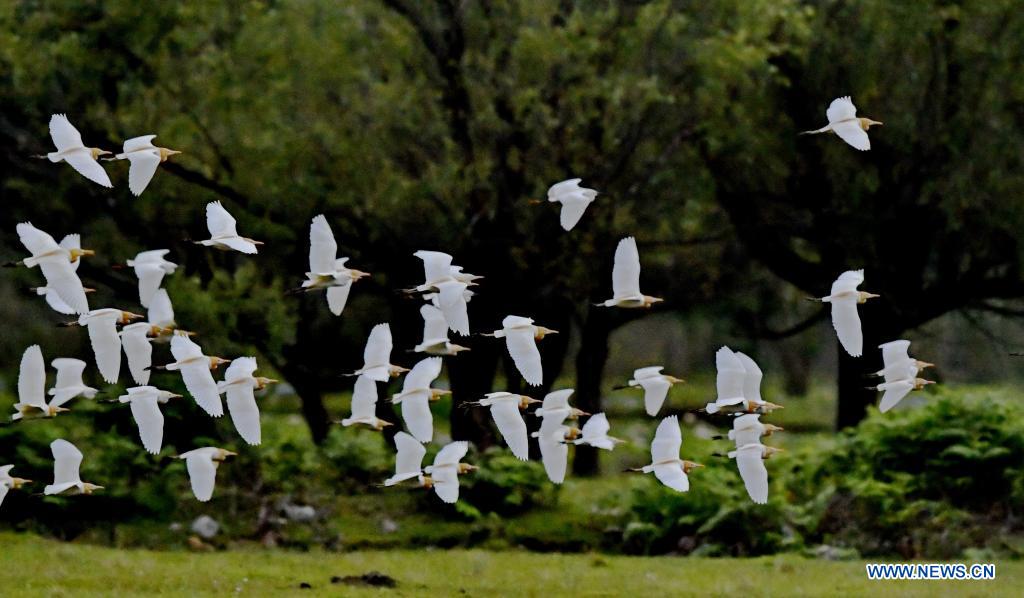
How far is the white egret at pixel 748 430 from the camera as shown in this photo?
10883 mm

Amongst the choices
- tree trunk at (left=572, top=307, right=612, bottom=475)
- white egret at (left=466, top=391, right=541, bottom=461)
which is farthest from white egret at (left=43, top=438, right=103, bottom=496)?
tree trunk at (left=572, top=307, right=612, bottom=475)

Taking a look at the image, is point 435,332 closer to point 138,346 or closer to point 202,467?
point 202,467

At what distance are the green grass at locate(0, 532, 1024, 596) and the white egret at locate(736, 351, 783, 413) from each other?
178cm

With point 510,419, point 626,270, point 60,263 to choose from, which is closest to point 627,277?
point 626,270

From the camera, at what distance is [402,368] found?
11.0 m

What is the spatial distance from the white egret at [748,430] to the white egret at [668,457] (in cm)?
38

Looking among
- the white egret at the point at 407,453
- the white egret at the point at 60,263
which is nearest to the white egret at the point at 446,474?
the white egret at the point at 407,453

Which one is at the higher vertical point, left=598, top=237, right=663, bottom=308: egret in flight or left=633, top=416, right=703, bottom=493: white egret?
left=598, top=237, right=663, bottom=308: egret in flight

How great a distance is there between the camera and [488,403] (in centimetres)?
1078

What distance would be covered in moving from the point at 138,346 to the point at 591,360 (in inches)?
443

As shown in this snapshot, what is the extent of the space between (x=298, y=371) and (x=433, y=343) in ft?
23.2

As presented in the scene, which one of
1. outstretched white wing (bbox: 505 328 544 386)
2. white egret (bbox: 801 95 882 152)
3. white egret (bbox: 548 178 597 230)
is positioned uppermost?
white egret (bbox: 801 95 882 152)

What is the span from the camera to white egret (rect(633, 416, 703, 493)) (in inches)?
417

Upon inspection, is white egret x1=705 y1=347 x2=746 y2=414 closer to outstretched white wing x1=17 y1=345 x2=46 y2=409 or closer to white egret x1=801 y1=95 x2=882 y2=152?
white egret x1=801 y1=95 x2=882 y2=152
